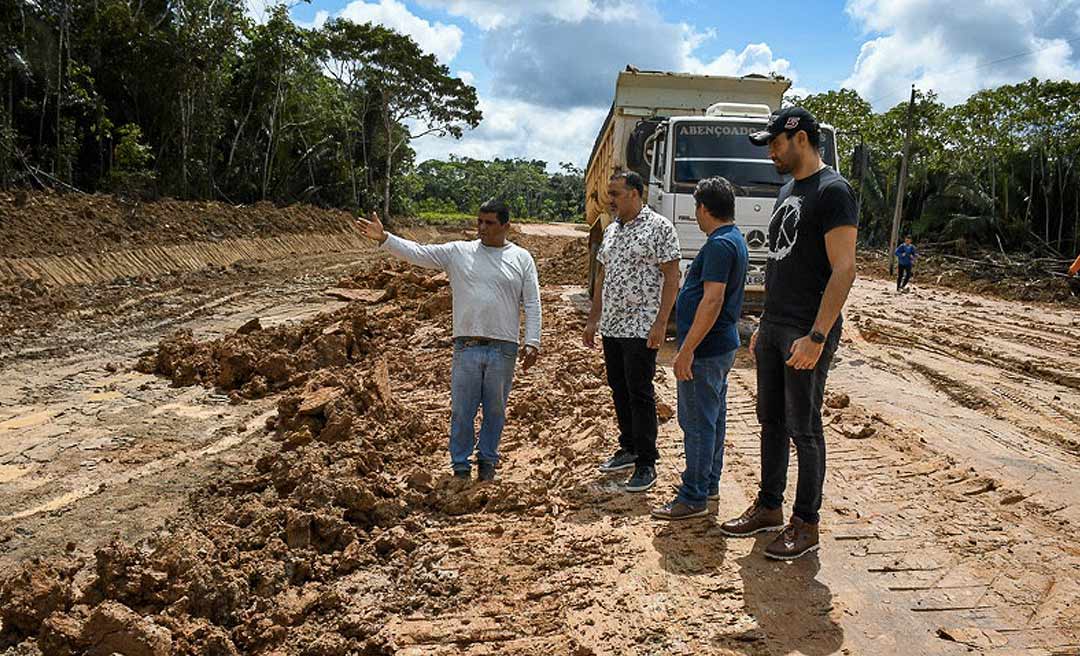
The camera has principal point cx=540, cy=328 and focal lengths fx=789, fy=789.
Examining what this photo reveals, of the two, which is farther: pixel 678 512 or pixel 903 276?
pixel 903 276

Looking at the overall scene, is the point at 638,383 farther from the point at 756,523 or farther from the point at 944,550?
the point at 944,550

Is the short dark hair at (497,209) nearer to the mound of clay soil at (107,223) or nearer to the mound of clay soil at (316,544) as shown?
the mound of clay soil at (316,544)

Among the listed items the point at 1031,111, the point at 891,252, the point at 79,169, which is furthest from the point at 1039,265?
the point at 79,169

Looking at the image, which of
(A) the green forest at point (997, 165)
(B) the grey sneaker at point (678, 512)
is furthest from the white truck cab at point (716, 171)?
(A) the green forest at point (997, 165)

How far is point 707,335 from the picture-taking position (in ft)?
12.8

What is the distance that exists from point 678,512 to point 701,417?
1.72 ft

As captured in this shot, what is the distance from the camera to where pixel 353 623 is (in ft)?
11.3

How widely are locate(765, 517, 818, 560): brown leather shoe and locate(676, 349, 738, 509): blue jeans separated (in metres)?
0.54

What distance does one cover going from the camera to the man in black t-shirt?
10.6ft

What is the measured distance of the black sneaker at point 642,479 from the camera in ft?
14.9

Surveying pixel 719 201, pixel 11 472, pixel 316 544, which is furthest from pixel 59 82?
pixel 719 201

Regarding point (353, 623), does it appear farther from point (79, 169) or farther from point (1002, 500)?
point (79, 169)

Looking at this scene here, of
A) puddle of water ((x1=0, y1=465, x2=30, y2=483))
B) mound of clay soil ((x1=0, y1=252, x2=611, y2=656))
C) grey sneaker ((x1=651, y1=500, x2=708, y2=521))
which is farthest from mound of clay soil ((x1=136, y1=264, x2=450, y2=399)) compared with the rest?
grey sneaker ((x1=651, y1=500, x2=708, y2=521))

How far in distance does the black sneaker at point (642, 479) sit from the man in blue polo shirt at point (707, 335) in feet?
1.37
